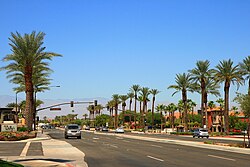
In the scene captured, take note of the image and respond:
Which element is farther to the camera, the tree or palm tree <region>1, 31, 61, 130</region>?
palm tree <region>1, 31, 61, 130</region>

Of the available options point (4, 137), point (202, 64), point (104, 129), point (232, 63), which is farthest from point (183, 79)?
point (4, 137)

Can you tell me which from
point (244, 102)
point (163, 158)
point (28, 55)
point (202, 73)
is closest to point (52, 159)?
point (163, 158)

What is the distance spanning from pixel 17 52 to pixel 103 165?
37980mm

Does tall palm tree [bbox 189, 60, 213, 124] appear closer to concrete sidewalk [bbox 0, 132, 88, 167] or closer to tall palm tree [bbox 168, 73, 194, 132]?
tall palm tree [bbox 168, 73, 194, 132]

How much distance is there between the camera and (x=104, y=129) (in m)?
112

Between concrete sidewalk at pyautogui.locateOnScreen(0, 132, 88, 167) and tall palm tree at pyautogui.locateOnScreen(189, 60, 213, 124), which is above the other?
tall palm tree at pyautogui.locateOnScreen(189, 60, 213, 124)

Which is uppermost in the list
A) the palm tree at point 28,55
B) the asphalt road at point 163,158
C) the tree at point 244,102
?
the palm tree at point 28,55

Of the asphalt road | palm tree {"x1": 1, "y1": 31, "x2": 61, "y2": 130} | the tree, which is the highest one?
palm tree {"x1": 1, "y1": 31, "x2": 61, "y2": 130}

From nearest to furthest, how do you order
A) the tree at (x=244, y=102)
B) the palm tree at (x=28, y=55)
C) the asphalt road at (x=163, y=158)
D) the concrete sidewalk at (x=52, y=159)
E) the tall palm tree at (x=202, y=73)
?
1. the concrete sidewalk at (x=52, y=159)
2. the asphalt road at (x=163, y=158)
3. the tree at (x=244, y=102)
4. the palm tree at (x=28, y=55)
5. the tall palm tree at (x=202, y=73)

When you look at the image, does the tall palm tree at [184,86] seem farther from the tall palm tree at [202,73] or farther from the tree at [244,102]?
the tree at [244,102]

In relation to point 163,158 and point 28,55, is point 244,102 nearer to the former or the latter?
point 163,158

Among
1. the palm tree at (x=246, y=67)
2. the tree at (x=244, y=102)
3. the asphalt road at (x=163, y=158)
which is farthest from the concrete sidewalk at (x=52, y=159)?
the palm tree at (x=246, y=67)

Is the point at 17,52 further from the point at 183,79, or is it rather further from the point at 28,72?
the point at 183,79

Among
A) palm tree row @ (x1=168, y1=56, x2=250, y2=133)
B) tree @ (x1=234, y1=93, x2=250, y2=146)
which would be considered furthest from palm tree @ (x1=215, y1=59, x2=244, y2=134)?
A: tree @ (x1=234, y1=93, x2=250, y2=146)
